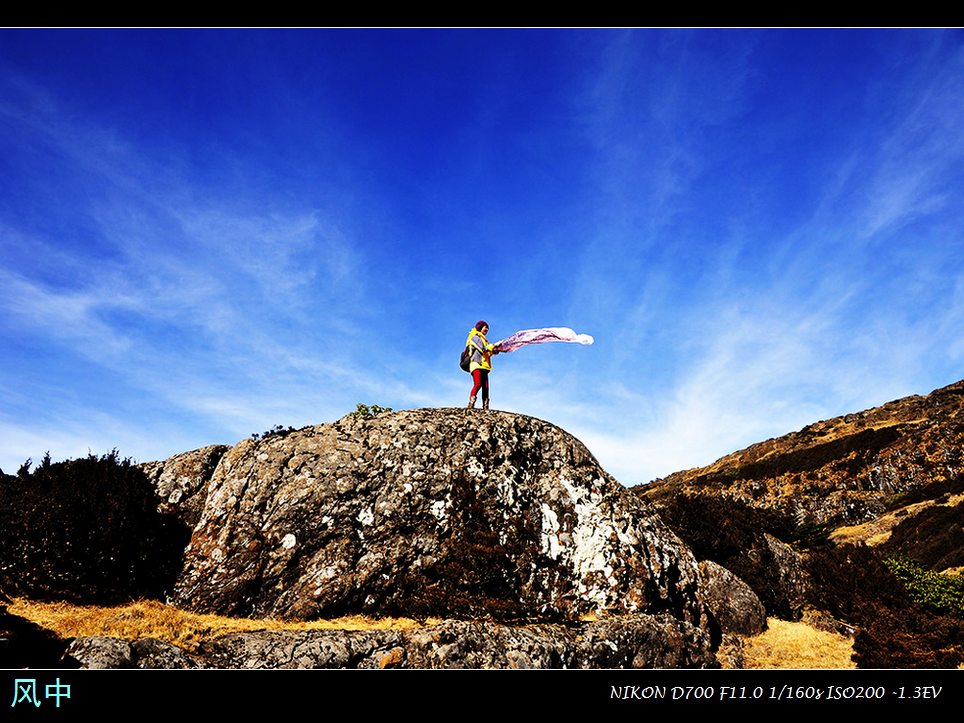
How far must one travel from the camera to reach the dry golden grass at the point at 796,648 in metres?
13.8

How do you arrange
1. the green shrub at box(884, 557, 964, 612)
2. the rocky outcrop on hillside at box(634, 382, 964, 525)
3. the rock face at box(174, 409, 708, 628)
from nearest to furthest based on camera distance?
1. the rock face at box(174, 409, 708, 628)
2. the green shrub at box(884, 557, 964, 612)
3. the rocky outcrop on hillside at box(634, 382, 964, 525)

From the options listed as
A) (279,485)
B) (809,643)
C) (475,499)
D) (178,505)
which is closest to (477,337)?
(475,499)

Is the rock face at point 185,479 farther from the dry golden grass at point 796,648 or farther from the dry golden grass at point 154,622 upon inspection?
the dry golden grass at point 796,648

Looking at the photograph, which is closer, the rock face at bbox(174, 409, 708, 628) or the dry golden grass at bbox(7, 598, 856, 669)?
the dry golden grass at bbox(7, 598, 856, 669)

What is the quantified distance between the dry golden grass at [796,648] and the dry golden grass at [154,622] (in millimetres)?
9027

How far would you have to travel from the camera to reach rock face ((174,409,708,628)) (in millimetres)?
12070

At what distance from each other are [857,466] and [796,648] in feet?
132

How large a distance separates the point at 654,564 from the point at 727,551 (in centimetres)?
682

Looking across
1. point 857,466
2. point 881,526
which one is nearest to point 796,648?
point 881,526

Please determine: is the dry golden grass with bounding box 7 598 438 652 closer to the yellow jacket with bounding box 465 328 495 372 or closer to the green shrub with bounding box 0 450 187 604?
the green shrub with bounding box 0 450 187 604

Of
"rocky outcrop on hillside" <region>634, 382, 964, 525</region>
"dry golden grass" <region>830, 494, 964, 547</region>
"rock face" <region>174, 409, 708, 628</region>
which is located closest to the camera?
"rock face" <region>174, 409, 708, 628</region>

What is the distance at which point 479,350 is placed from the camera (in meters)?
17.1

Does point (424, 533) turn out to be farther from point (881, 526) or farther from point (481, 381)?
point (881, 526)

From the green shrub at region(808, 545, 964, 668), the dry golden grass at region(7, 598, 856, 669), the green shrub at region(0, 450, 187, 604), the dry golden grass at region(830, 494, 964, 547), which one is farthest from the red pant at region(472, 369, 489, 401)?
the dry golden grass at region(830, 494, 964, 547)
